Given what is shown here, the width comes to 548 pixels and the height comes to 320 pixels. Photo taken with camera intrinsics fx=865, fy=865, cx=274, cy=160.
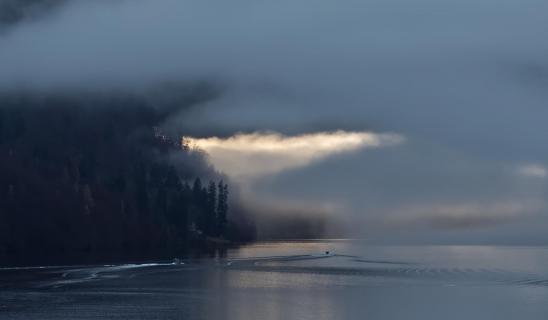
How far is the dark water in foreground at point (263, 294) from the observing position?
10912cm

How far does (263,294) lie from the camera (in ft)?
427

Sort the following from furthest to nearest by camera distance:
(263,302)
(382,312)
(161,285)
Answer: (161,285), (263,302), (382,312)

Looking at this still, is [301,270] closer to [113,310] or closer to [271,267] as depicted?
[271,267]

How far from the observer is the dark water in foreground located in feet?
358

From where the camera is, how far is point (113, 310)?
110 metres

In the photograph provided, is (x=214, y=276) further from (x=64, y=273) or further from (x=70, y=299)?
(x=70, y=299)

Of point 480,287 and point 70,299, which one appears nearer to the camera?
point 70,299

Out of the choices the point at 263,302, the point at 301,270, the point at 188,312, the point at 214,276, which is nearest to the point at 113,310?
the point at 188,312

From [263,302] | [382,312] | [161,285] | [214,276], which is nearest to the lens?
[382,312]

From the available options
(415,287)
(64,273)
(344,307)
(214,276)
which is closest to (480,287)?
(415,287)

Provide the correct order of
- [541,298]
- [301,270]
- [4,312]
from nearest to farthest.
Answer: [4,312], [541,298], [301,270]

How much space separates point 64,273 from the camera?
168 m

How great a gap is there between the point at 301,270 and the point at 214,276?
29549 mm

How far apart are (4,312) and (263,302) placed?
113 ft
